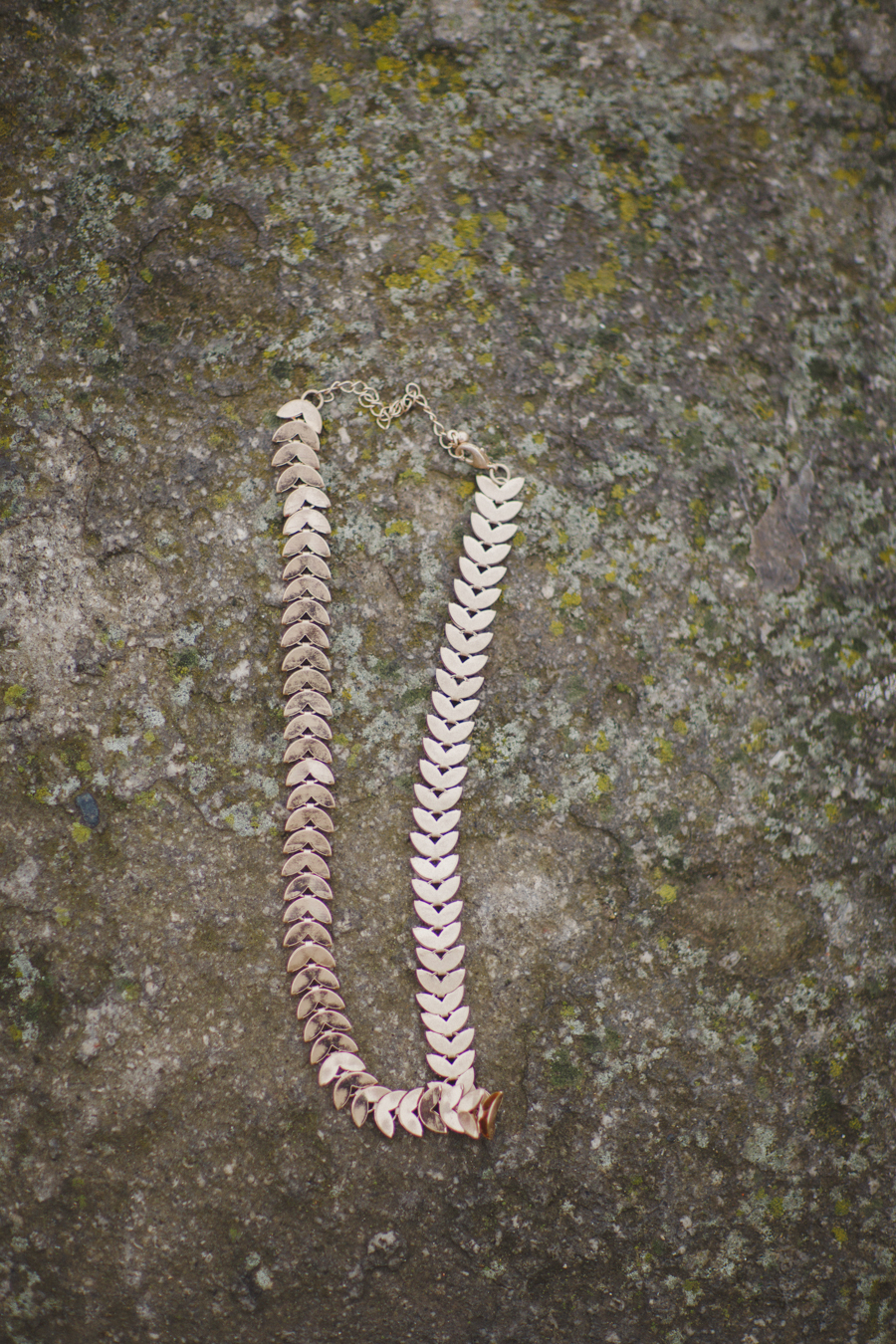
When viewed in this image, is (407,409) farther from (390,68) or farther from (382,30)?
(382,30)

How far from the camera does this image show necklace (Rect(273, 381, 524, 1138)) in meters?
2.05

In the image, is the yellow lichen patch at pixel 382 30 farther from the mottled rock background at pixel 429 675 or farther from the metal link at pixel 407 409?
the metal link at pixel 407 409

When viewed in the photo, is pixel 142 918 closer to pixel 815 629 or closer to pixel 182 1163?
pixel 182 1163

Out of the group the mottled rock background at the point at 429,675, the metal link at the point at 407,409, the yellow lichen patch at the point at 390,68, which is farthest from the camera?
the yellow lichen patch at the point at 390,68

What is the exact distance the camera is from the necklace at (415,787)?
2.05 m

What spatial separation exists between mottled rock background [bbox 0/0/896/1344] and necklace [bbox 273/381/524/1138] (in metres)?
0.05

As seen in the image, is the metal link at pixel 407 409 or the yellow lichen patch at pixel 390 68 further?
the yellow lichen patch at pixel 390 68

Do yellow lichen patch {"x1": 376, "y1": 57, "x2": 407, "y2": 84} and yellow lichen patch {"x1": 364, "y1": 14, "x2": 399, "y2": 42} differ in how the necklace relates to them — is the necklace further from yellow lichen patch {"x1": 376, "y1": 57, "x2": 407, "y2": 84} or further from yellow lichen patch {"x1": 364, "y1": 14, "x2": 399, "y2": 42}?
yellow lichen patch {"x1": 364, "y1": 14, "x2": 399, "y2": 42}

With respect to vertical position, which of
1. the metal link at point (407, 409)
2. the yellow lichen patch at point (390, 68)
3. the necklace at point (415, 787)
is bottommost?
the necklace at point (415, 787)

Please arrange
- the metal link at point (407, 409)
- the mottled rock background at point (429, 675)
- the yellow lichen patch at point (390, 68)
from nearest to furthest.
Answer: the mottled rock background at point (429, 675) < the metal link at point (407, 409) < the yellow lichen patch at point (390, 68)

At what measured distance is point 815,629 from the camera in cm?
229

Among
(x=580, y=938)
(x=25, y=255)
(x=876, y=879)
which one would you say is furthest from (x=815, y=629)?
(x=25, y=255)

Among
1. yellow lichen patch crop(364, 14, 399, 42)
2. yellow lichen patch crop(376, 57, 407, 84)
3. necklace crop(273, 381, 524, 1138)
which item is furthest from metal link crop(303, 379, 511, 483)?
yellow lichen patch crop(364, 14, 399, 42)

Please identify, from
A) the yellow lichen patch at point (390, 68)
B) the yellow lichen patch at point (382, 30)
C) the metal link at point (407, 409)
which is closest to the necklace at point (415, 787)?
the metal link at point (407, 409)
